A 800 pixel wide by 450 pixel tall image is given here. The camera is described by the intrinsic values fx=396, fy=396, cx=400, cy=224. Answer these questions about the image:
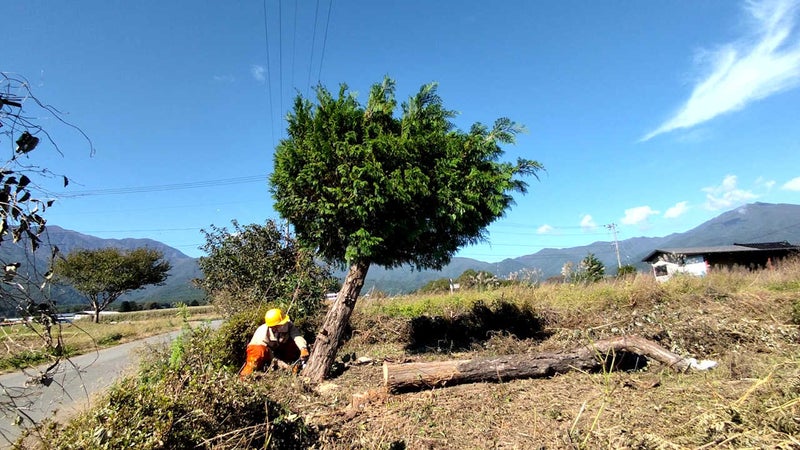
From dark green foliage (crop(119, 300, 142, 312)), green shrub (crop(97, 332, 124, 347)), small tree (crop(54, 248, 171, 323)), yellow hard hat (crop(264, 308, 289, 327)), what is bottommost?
dark green foliage (crop(119, 300, 142, 312))

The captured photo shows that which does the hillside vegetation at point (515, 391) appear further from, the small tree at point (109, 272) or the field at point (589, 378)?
the small tree at point (109, 272)

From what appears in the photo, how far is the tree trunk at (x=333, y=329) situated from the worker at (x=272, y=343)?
22 cm

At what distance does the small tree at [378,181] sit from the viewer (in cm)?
699

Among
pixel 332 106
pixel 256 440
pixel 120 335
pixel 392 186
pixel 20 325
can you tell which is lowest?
pixel 120 335

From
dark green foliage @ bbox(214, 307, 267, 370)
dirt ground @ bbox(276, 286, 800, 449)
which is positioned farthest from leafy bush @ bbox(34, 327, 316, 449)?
dark green foliage @ bbox(214, 307, 267, 370)

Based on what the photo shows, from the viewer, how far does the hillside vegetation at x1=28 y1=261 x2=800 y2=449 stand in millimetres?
2799

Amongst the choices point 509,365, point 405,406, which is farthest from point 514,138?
point 405,406

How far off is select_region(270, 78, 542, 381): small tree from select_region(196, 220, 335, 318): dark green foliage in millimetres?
3394

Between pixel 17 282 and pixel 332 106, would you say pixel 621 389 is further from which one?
pixel 332 106

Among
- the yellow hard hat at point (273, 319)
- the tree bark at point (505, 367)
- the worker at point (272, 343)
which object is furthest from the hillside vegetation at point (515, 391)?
the yellow hard hat at point (273, 319)

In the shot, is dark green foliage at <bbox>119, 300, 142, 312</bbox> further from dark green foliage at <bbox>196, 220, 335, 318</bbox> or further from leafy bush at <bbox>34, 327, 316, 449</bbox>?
leafy bush at <bbox>34, 327, 316, 449</bbox>

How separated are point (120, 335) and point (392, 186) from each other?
21.7 meters

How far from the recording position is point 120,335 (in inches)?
836

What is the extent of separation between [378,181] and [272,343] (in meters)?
3.61
